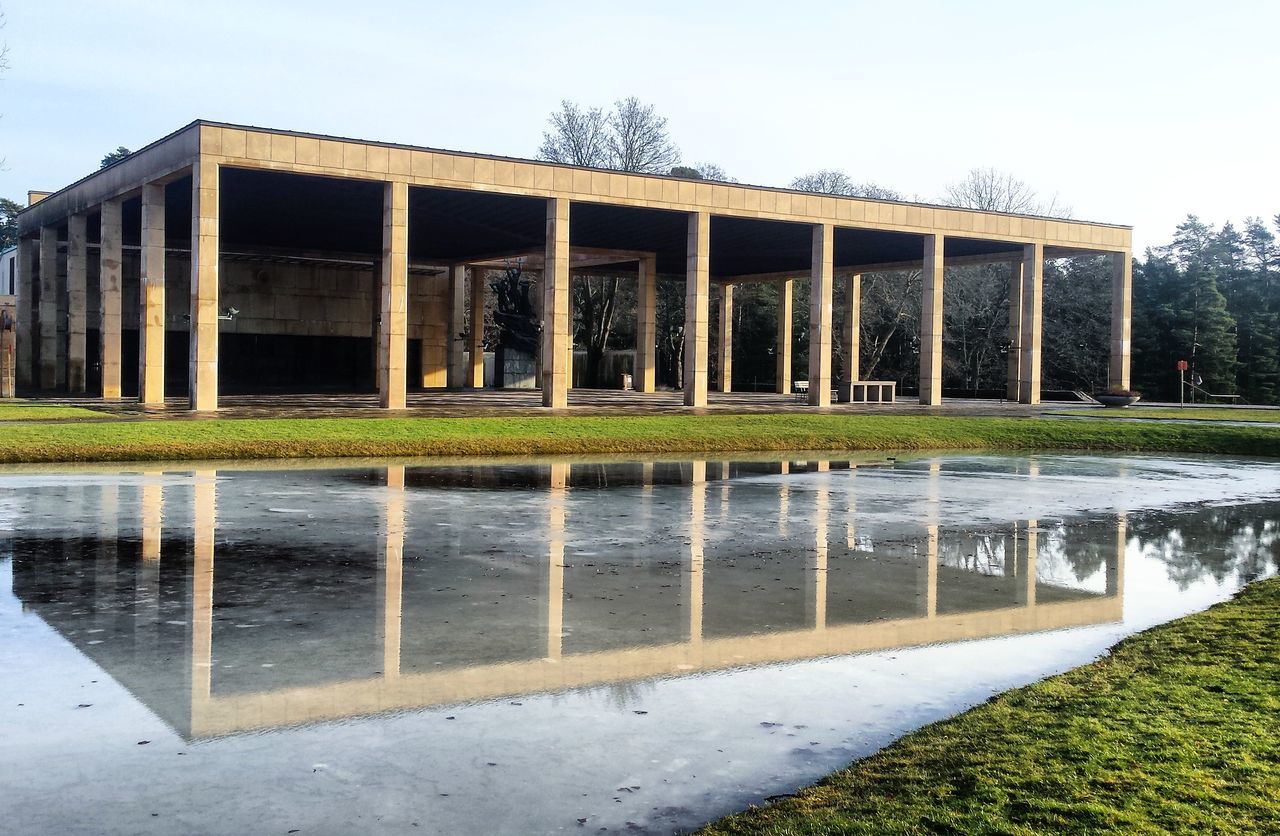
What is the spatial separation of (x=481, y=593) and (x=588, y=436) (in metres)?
19.4

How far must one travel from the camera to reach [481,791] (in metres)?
6.14

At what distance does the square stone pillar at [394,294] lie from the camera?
125 ft

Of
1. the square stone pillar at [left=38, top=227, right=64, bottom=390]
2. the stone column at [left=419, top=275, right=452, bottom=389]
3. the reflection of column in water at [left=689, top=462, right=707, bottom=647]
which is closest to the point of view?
the reflection of column in water at [left=689, top=462, right=707, bottom=647]

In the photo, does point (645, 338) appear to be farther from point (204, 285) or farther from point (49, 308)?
point (204, 285)

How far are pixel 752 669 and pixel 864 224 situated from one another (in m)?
42.4

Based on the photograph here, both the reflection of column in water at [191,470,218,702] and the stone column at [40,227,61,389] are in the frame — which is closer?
the reflection of column in water at [191,470,218,702]

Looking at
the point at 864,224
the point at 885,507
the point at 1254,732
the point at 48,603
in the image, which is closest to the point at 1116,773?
the point at 1254,732

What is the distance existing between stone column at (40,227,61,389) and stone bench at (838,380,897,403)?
34971mm

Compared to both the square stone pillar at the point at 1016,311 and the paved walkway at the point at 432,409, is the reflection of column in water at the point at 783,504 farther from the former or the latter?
the square stone pillar at the point at 1016,311

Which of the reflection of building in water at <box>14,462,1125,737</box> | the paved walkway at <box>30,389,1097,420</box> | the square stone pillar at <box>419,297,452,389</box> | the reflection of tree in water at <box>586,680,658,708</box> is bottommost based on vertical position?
the reflection of tree in water at <box>586,680,658,708</box>

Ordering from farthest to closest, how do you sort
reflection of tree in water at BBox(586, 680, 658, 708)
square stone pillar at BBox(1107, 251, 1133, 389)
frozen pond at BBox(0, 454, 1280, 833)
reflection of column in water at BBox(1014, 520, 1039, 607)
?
square stone pillar at BBox(1107, 251, 1133, 389)
reflection of column in water at BBox(1014, 520, 1039, 607)
reflection of tree in water at BBox(586, 680, 658, 708)
frozen pond at BBox(0, 454, 1280, 833)

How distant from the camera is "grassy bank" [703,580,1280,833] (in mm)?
5594

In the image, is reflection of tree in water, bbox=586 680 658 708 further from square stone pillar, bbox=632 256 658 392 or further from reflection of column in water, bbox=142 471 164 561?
square stone pillar, bbox=632 256 658 392

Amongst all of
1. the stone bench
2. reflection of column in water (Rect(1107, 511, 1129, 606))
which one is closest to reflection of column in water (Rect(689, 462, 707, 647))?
reflection of column in water (Rect(1107, 511, 1129, 606))
